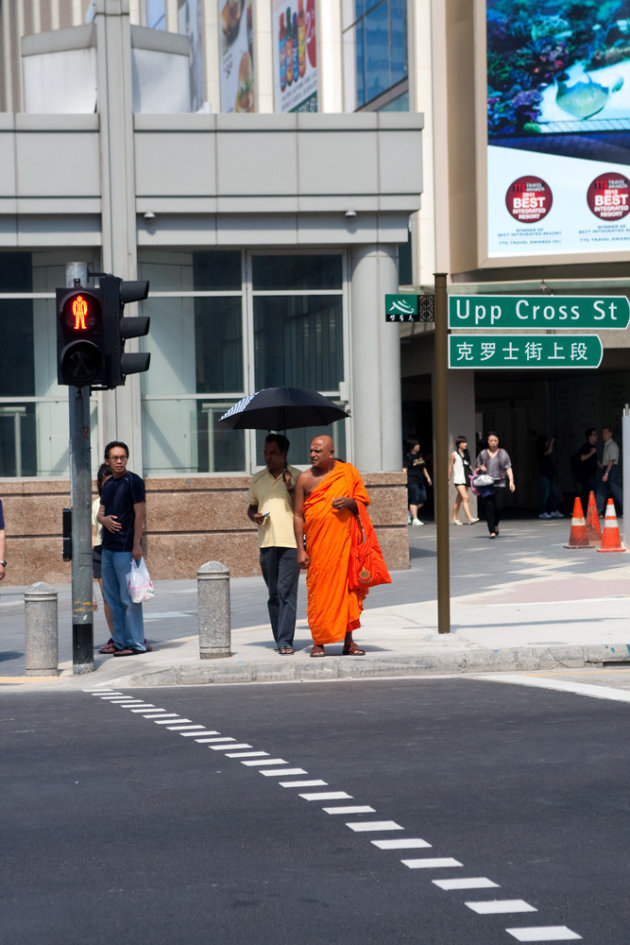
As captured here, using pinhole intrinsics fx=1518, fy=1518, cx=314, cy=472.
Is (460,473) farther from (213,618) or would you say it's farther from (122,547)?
(213,618)

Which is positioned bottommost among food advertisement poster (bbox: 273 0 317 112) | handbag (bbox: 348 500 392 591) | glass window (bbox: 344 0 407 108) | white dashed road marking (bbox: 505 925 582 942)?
white dashed road marking (bbox: 505 925 582 942)

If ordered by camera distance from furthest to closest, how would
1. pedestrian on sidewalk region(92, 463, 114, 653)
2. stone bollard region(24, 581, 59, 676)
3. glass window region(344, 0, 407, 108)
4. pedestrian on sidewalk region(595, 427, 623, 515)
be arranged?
1. glass window region(344, 0, 407, 108)
2. pedestrian on sidewalk region(595, 427, 623, 515)
3. pedestrian on sidewalk region(92, 463, 114, 653)
4. stone bollard region(24, 581, 59, 676)

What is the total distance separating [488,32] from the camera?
99.3ft

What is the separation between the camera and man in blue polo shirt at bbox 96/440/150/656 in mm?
12648

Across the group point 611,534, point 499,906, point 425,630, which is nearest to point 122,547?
point 425,630

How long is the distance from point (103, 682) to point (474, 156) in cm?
2116

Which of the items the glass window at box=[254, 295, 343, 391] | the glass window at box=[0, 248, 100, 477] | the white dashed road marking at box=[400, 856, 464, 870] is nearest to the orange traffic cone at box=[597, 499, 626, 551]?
the glass window at box=[254, 295, 343, 391]

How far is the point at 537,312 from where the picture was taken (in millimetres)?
12945

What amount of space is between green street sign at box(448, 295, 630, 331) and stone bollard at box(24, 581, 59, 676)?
414 centimetres

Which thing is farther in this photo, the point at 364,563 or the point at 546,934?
the point at 364,563

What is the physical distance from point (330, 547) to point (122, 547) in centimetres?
201

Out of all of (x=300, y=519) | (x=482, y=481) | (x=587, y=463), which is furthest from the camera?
(x=587, y=463)

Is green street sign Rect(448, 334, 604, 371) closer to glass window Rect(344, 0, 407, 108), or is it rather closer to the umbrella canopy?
the umbrella canopy

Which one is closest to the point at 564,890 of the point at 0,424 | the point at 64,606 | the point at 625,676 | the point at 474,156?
the point at 625,676
